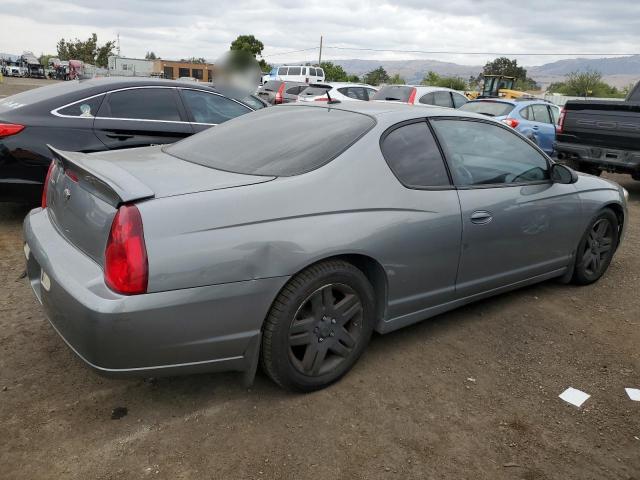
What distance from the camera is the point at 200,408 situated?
105 inches

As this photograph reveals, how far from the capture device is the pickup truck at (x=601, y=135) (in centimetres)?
760

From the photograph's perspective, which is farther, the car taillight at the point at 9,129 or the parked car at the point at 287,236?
the car taillight at the point at 9,129

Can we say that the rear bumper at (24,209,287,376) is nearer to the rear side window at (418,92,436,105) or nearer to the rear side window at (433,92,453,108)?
the rear side window at (418,92,436,105)

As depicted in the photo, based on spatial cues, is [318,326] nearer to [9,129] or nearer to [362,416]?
[362,416]

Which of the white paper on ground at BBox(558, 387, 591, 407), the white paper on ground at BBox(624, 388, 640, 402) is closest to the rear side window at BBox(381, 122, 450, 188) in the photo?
the white paper on ground at BBox(558, 387, 591, 407)

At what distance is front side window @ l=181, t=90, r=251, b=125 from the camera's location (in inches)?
225

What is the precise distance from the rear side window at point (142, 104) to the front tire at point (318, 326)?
3.49 metres

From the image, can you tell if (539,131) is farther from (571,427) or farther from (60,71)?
(60,71)

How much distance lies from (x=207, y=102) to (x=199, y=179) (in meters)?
3.54

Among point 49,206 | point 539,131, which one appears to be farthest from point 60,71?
point 49,206

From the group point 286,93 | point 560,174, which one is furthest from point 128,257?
point 286,93

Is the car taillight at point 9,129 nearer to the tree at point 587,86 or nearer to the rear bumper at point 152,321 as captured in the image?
the rear bumper at point 152,321

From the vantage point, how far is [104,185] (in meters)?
2.44

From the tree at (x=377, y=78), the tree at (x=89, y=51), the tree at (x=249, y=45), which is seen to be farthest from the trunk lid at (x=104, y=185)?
the tree at (x=89, y=51)
